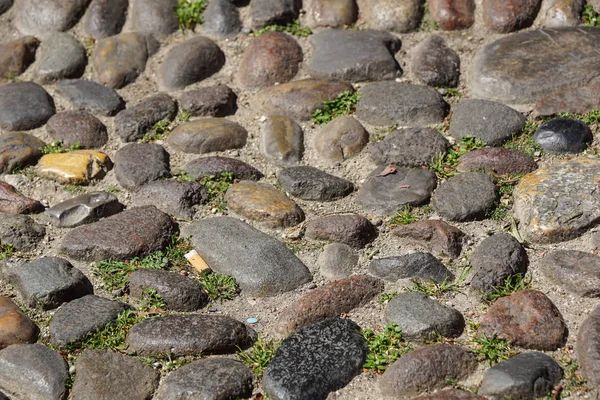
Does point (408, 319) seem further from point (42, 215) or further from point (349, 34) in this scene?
point (349, 34)

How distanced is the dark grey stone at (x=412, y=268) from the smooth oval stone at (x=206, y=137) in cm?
118

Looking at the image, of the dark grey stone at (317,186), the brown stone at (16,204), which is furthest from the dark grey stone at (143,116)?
the dark grey stone at (317,186)

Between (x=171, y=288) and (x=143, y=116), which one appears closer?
(x=171, y=288)

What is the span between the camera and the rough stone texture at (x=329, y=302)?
11.2 feet

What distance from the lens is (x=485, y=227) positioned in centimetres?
387

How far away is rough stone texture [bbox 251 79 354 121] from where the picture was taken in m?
4.62

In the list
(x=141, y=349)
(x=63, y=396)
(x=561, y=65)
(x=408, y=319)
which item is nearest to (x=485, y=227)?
(x=408, y=319)

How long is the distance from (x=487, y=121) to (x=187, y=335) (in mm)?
1923

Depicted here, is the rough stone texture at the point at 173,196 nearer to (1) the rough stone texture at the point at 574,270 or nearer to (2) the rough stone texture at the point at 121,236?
Result: (2) the rough stone texture at the point at 121,236

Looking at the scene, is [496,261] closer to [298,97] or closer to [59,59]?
[298,97]

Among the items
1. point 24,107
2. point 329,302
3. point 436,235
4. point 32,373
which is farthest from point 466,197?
point 24,107

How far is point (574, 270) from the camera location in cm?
352

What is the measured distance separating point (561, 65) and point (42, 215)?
2.69m

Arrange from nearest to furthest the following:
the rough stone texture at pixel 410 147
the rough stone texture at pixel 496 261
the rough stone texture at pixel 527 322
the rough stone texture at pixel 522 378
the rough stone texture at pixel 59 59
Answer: the rough stone texture at pixel 522 378 → the rough stone texture at pixel 527 322 → the rough stone texture at pixel 496 261 → the rough stone texture at pixel 410 147 → the rough stone texture at pixel 59 59
